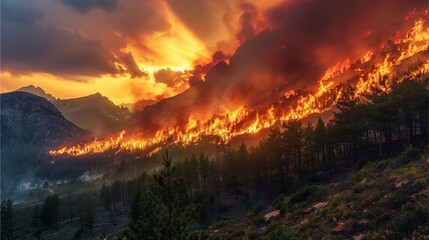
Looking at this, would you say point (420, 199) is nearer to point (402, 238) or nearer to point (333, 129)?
point (402, 238)

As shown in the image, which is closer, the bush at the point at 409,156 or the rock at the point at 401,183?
the rock at the point at 401,183

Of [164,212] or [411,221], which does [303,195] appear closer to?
[164,212]

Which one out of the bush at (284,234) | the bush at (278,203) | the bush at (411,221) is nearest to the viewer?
the bush at (411,221)

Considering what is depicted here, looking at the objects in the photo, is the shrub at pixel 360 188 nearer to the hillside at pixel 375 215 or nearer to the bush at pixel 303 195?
the hillside at pixel 375 215

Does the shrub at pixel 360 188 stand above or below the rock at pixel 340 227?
above

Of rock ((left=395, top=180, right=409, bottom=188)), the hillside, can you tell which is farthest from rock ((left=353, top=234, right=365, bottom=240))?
rock ((left=395, top=180, right=409, bottom=188))

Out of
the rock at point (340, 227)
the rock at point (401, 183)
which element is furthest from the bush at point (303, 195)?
the rock at point (340, 227)

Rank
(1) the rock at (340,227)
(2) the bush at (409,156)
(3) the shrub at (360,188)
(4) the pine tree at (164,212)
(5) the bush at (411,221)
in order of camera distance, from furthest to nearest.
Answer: (2) the bush at (409,156) < (3) the shrub at (360,188) < (4) the pine tree at (164,212) < (1) the rock at (340,227) < (5) the bush at (411,221)

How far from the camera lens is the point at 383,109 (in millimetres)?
57156

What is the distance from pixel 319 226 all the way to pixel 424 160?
11280 mm

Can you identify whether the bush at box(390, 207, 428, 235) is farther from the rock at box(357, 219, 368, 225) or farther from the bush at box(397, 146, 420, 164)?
the bush at box(397, 146, 420, 164)

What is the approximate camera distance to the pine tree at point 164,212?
52.1ft

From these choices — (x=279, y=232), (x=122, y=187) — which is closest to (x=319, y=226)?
(x=279, y=232)

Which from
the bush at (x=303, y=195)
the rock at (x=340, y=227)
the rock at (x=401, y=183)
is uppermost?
the rock at (x=401, y=183)
